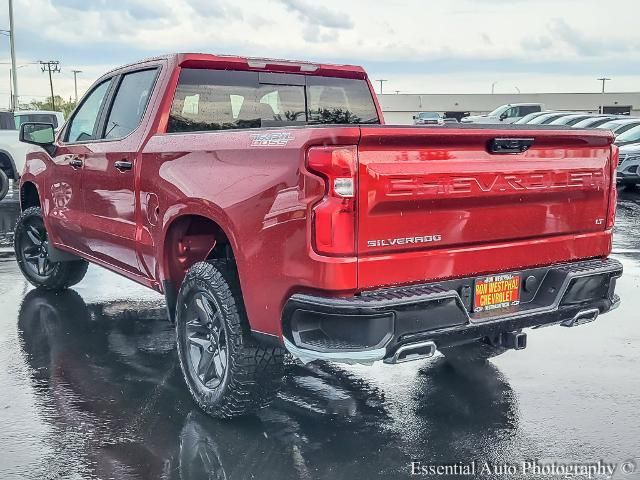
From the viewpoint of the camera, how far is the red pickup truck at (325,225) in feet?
11.4

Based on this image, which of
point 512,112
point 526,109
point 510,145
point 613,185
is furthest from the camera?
point 526,109

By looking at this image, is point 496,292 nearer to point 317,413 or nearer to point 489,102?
point 317,413

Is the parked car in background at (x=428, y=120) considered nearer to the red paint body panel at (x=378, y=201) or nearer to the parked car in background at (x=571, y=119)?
the red paint body panel at (x=378, y=201)

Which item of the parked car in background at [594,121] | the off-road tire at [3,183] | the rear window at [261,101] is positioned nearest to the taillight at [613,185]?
the rear window at [261,101]

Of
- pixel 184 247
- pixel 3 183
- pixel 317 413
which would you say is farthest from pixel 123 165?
pixel 3 183

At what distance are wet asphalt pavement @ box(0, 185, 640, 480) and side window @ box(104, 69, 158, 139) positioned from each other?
1615mm

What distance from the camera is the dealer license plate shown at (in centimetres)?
387

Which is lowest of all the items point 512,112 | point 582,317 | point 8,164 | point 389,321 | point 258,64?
point 8,164

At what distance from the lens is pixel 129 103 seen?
548cm

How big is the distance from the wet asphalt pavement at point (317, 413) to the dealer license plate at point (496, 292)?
2.36 feet

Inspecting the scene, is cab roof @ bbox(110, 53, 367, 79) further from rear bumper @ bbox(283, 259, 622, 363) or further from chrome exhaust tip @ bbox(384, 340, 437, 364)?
chrome exhaust tip @ bbox(384, 340, 437, 364)

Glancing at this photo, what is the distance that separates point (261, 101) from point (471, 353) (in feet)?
7.66

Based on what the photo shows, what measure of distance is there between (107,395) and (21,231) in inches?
133

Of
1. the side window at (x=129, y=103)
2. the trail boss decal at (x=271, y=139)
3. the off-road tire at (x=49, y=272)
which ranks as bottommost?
the off-road tire at (x=49, y=272)
